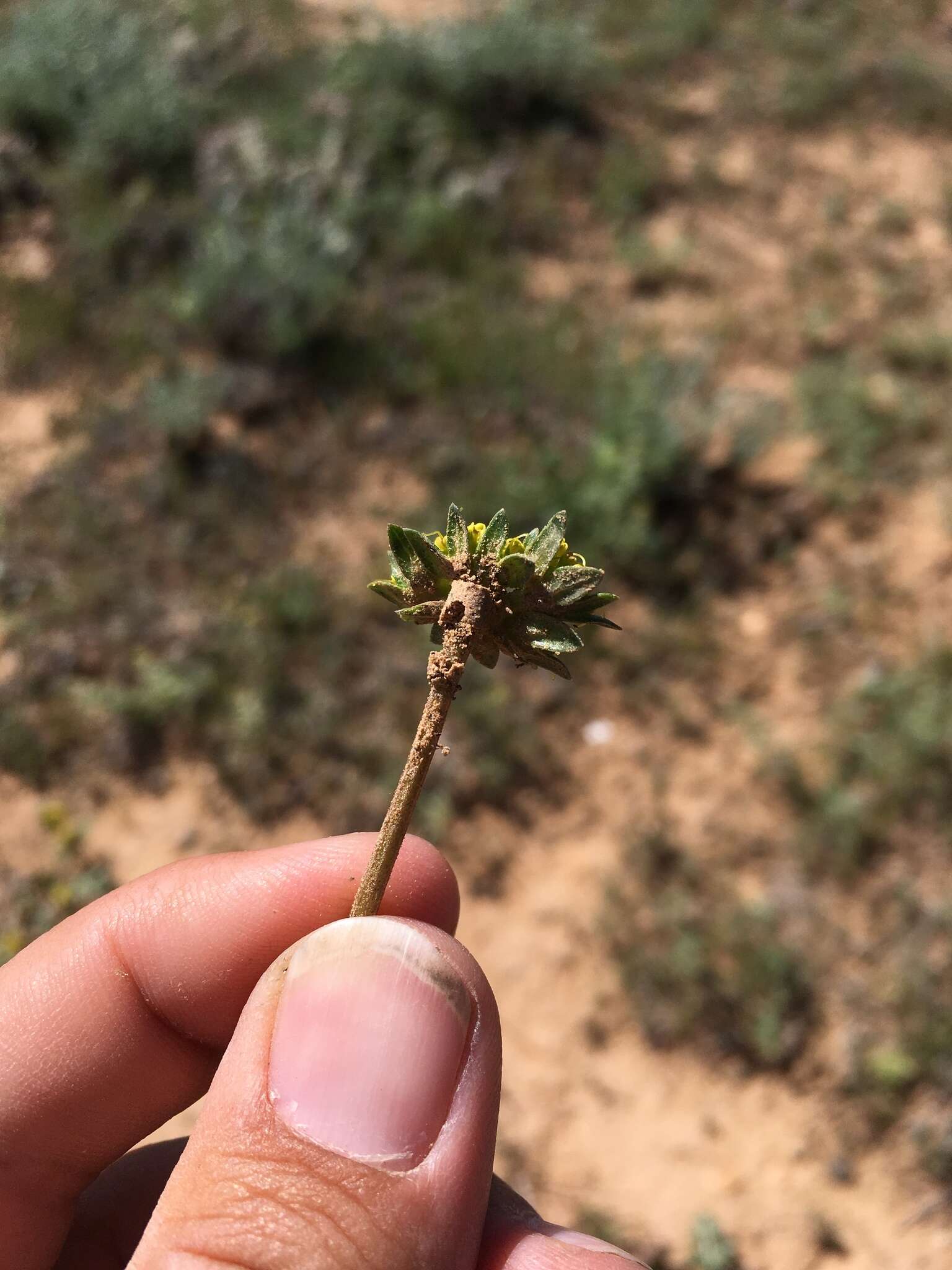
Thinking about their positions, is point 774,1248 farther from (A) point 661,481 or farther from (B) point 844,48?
(B) point 844,48

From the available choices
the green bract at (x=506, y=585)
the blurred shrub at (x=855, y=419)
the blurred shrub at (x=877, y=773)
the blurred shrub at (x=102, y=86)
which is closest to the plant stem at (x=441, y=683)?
the green bract at (x=506, y=585)

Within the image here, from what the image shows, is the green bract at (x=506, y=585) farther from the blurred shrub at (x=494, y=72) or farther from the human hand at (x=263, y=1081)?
the blurred shrub at (x=494, y=72)

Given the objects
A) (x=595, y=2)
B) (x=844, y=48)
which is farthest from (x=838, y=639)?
(x=595, y=2)

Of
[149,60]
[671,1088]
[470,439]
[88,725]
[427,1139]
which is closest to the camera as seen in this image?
[427,1139]

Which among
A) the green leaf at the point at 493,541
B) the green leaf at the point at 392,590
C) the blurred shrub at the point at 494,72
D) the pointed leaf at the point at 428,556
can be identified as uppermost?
the blurred shrub at the point at 494,72

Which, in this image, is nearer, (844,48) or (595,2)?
(844,48)
